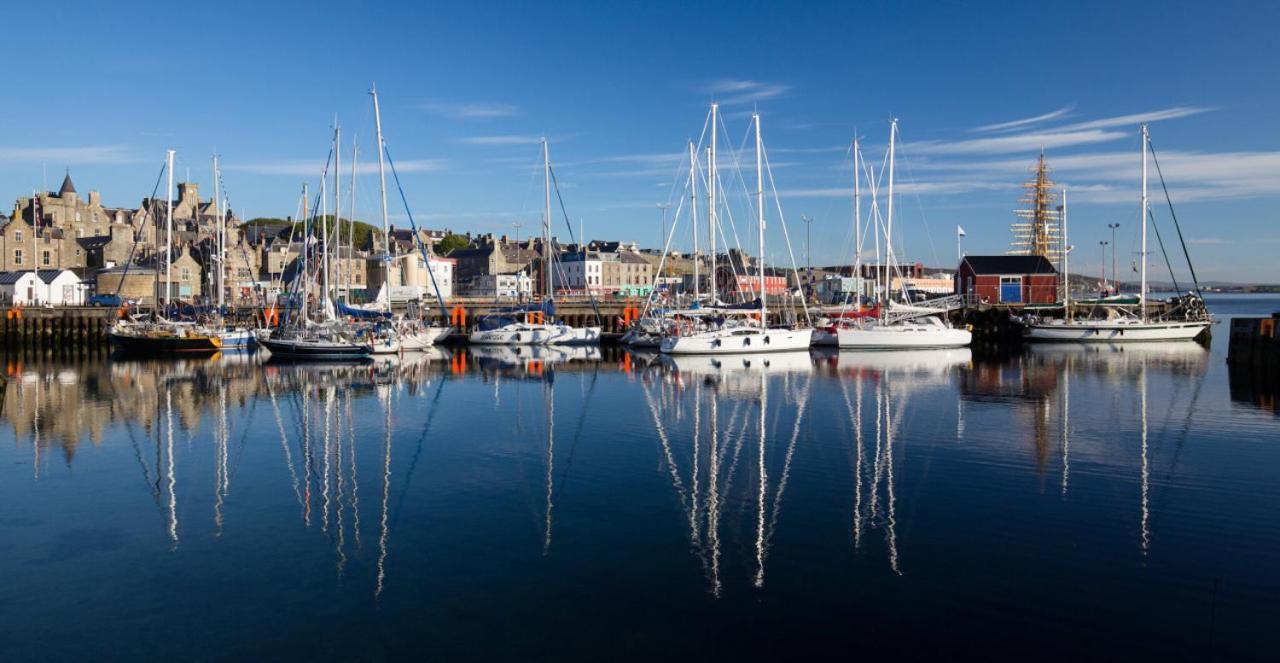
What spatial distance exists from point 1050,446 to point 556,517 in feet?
42.2

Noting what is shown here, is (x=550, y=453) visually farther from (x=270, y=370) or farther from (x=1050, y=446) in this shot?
(x=270, y=370)

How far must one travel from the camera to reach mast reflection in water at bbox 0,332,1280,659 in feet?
36.2

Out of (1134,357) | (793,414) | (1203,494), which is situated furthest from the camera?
(1134,357)

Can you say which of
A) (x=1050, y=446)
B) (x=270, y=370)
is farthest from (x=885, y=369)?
(x=270, y=370)

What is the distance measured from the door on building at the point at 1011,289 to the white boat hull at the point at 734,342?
124 ft

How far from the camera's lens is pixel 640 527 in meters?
15.4

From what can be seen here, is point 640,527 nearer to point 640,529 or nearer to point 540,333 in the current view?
point 640,529

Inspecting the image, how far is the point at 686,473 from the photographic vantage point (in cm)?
1969

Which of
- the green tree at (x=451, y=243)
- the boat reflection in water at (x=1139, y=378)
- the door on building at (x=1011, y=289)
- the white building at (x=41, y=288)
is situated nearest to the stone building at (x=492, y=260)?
the green tree at (x=451, y=243)

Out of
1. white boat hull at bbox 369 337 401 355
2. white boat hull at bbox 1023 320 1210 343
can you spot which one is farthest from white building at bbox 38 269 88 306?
white boat hull at bbox 1023 320 1210 343

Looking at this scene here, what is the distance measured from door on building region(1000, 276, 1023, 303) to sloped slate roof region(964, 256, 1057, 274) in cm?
70

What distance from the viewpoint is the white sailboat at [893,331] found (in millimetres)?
56469

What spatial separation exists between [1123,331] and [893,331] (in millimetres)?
18316

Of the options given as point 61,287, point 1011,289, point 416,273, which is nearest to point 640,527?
point 1011,289
